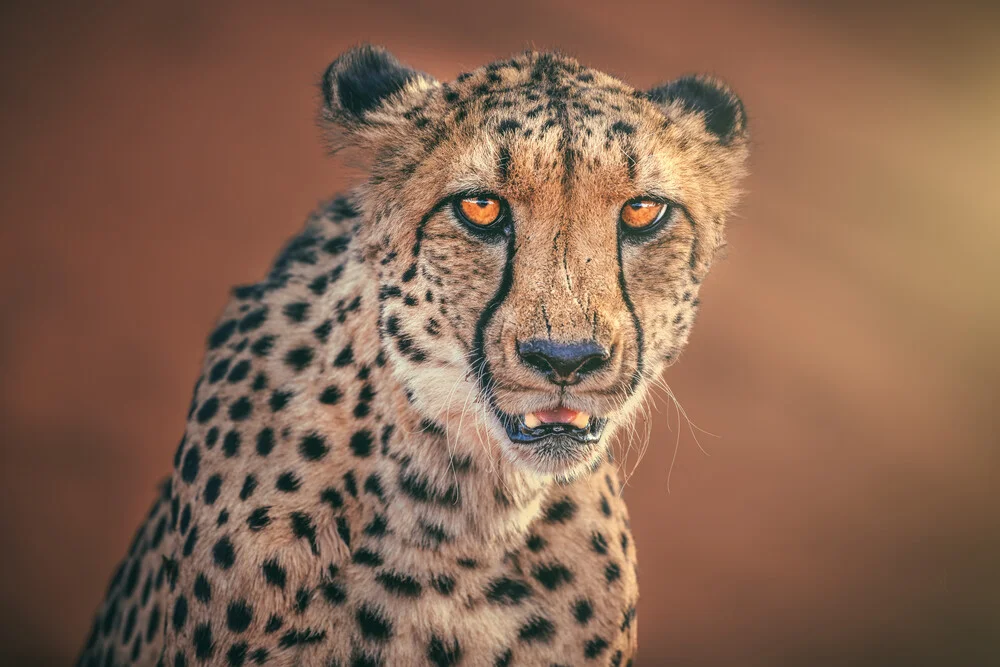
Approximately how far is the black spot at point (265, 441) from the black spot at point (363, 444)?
134 millimetres

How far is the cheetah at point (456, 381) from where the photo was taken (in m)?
1.14

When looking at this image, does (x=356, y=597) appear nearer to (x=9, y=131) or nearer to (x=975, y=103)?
(x=9, y=131)

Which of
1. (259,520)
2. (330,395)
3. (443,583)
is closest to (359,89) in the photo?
(330,395)

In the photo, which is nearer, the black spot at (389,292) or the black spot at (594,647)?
the black spot at (389,292)

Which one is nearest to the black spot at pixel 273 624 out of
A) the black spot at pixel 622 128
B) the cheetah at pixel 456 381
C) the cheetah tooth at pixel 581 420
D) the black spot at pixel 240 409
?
the cheetah at pixel 456 381

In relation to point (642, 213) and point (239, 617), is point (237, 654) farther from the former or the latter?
point (642, 213)

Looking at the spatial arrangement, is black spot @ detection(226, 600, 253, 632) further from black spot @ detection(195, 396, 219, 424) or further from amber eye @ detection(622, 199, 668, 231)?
amber eye @ detection(622, 199, 668, 231)

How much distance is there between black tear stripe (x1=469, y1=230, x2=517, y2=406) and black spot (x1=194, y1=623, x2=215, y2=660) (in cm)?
58

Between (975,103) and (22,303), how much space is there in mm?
3212

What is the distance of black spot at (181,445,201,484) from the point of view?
137 centimetres

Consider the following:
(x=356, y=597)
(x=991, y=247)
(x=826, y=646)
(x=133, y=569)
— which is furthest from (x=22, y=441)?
(x=991, y=247)

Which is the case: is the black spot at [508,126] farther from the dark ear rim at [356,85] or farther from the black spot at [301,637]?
the black spot at [301,637]

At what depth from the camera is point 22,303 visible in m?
2.58

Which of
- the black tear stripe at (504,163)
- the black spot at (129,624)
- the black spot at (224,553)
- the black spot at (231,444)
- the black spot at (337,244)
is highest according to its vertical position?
the black tear stripe at (504,163)
